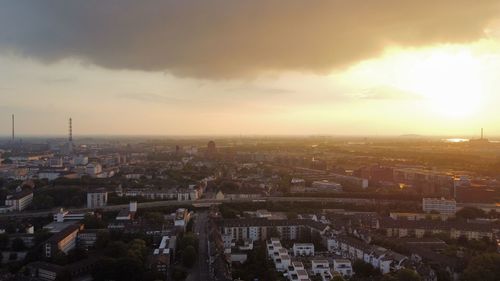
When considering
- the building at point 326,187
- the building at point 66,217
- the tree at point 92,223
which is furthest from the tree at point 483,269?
the building at point 326,187

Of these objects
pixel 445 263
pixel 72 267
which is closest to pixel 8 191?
pixel 72 267

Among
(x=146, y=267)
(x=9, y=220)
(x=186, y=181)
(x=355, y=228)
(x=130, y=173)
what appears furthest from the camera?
(x=130, y=173)

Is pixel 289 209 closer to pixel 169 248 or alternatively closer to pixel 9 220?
pixel 169 248

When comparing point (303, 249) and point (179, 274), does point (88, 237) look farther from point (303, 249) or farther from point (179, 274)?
point (303, 249)

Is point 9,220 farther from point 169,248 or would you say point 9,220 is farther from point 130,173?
point 130,173

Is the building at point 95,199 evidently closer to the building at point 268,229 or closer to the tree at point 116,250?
the building at point 268,229

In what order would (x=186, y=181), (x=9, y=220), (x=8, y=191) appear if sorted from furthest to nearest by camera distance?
(x=186, y=181)
(x=8, y=191)
(x=9, y=220)

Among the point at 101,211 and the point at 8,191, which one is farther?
the point at 8,191
